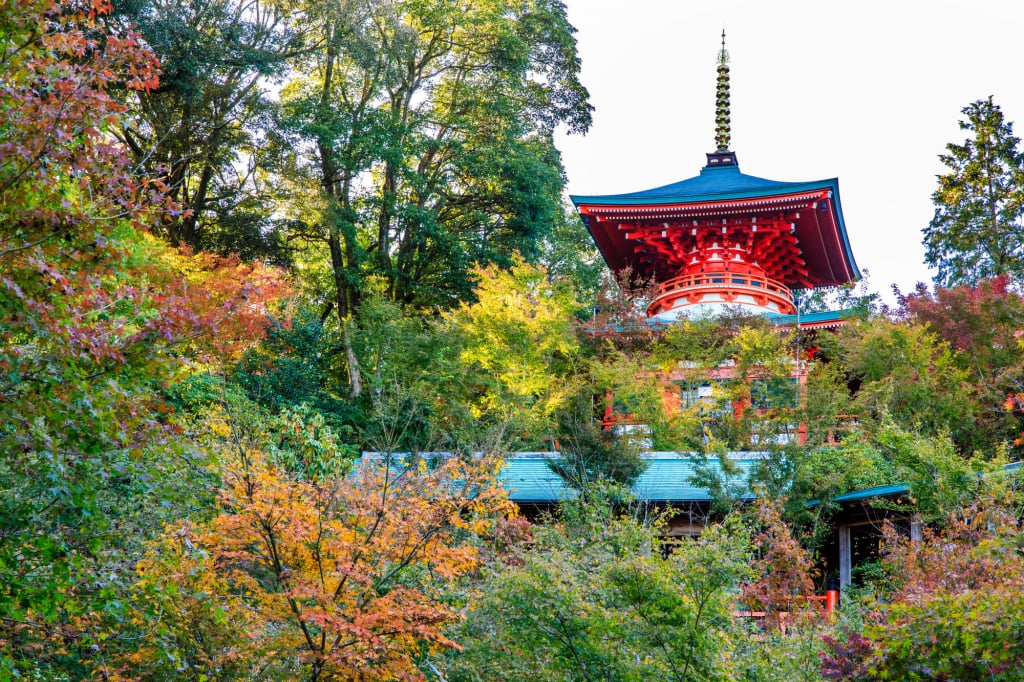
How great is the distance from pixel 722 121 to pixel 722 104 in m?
0.65

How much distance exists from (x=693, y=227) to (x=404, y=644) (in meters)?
16.6

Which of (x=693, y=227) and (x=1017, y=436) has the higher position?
(x=693, y=227)

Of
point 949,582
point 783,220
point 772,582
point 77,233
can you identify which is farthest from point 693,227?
point 77,233

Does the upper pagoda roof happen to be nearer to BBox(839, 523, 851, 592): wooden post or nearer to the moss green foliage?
BBox(839, 523, 851, 592): wooden post

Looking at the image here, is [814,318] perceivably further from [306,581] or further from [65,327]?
[65,327]

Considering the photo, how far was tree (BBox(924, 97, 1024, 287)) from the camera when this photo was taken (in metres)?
27.0

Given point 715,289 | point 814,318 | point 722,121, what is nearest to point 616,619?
point 814,318

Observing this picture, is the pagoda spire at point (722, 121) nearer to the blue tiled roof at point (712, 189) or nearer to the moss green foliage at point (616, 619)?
the blue tiled roof at point (712, 189)

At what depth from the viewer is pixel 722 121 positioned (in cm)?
2888

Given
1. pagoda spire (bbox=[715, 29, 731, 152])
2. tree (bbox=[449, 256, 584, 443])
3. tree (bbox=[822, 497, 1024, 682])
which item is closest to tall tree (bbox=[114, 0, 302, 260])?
tree (bbox=[449, 256, 584, 443])

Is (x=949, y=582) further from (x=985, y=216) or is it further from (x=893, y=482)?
(x=985, y=216)

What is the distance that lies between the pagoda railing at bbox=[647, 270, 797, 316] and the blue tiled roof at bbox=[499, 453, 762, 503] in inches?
271

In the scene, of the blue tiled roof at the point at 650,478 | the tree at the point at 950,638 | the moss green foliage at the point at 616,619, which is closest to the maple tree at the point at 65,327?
the moss green foliage at the point at 616,619

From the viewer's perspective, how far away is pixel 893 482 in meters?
15.7
